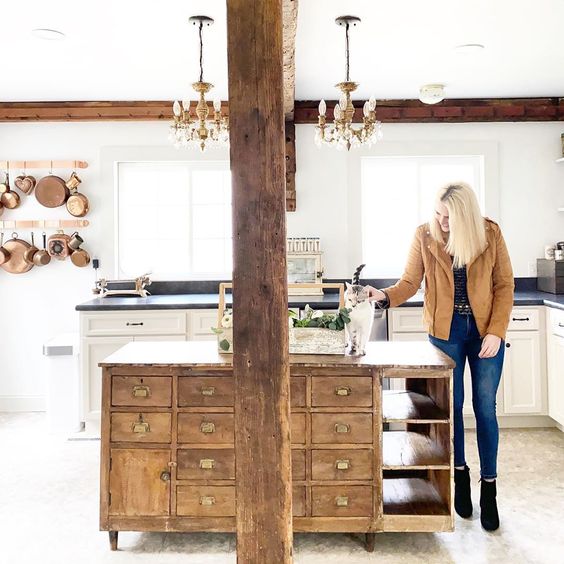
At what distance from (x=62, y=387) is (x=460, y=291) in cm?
289

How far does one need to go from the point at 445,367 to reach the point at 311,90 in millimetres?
2613

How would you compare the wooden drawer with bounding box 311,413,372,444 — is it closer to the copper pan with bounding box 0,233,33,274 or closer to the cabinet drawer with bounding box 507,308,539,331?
the cabinet drawer with bounding box 507,308,539,331

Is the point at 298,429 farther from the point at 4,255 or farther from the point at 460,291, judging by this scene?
the point at 4,255

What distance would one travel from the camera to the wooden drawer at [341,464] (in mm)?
2439

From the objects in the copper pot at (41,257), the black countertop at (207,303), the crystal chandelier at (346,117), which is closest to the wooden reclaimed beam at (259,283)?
the crystal chandelier at (346,117)

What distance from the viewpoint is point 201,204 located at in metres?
4.81

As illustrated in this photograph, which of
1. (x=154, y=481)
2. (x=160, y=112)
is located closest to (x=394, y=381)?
(x=154, y=481)

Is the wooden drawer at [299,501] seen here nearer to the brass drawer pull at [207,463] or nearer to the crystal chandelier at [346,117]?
the brass drawer pull at [207,463]

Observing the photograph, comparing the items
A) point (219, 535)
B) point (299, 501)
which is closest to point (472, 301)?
point (299, 501)

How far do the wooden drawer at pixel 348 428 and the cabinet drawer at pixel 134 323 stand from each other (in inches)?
74.4

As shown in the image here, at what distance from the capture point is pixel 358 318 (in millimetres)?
2533

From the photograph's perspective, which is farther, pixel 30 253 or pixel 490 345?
pixel 30 253

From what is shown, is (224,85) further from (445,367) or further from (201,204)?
(445,367)

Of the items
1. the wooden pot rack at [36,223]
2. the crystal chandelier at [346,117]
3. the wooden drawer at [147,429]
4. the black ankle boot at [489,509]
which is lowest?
the black ankle boot at [489,509]
